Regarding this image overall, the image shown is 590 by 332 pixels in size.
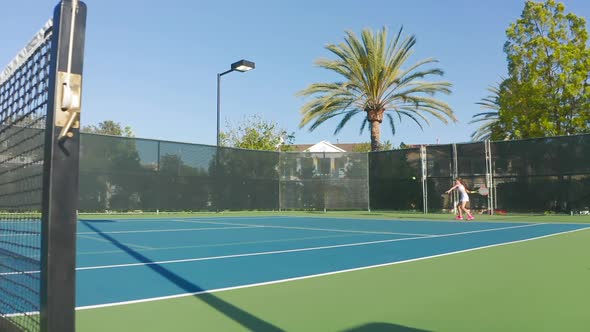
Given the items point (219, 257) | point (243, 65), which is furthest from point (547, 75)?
point (219, 257)

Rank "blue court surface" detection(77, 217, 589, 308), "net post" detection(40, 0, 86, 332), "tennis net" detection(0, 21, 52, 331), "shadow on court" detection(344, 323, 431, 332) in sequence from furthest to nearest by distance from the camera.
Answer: "blue court surface" detection(77, 217, 589, 308) < "shadow on court" detection(344, 323, 431, 332) < "tennis net" detection(0, 21, 52, 331) < "net post" detection(40, 0, 86, 332)

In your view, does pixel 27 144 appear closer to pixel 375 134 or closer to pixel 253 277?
pixel 253 277

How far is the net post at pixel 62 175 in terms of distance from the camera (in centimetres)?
179

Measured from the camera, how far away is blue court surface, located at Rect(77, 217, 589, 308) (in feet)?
14.3

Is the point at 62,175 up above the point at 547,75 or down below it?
below

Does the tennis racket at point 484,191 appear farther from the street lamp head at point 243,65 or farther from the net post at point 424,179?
the street lamp head at point 243,65

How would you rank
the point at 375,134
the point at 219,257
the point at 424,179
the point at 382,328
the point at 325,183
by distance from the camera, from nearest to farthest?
the point at 382,328
the point at 219,257
the point at 424,179
the point at 325,183
the point at 375,134

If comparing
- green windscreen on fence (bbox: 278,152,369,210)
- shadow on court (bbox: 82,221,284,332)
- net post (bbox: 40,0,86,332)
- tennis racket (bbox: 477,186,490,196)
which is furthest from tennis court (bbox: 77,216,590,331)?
green windscreen on fence (bbox: 278,152,369,210)

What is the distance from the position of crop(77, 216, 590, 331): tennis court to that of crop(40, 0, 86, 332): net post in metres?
1.29

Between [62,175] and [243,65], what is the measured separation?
1606 centimetres

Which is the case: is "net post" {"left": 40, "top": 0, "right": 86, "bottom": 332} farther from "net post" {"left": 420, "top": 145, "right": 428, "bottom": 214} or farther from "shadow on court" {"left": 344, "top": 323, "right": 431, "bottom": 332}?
"net post" {"left": 420, "top": 145, "right": 428, "bottom": 214}

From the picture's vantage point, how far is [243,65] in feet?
57.2

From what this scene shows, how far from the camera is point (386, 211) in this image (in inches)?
844

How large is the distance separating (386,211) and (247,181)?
630 centimetres
